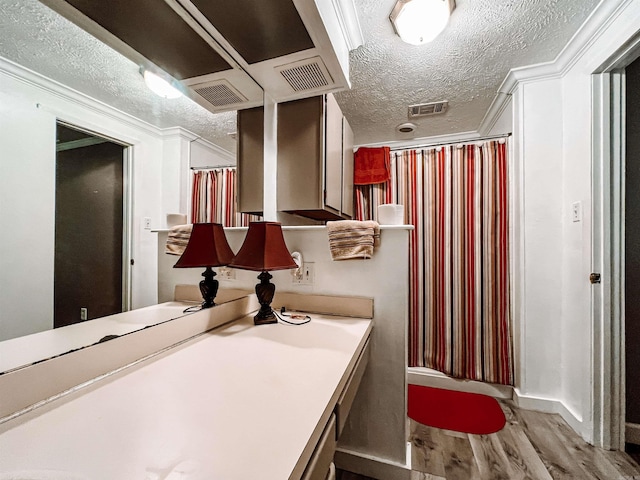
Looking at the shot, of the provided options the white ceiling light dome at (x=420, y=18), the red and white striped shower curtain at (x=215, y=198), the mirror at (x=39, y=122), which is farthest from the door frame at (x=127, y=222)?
the white ceiling light dome at (x=420, y=18)

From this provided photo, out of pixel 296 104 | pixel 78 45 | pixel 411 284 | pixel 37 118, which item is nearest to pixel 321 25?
pixel 296 104

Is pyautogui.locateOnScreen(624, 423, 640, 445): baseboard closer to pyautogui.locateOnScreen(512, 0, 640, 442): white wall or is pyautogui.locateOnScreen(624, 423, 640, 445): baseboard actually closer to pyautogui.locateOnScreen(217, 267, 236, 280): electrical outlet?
pyautogui.locateOnScreen(512, 0, 640, 442): white wall

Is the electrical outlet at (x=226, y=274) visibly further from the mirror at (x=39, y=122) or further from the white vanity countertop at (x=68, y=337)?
the mirror at (x=39, y=122)

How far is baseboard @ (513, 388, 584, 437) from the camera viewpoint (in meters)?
1.54

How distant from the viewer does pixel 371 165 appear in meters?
2.25

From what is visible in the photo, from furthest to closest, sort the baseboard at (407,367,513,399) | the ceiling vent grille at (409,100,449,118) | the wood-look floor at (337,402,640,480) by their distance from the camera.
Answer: the ceiling vent grille at (409,100,449,118) < the baseboard at (407,367,513,399) < the wood-look floor at (337,402,640,480)

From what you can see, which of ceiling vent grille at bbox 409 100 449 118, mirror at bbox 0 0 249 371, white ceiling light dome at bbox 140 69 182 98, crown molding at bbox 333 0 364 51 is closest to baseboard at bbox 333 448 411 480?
mirror at bbox 0 0 249 371

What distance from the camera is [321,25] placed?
102 cm

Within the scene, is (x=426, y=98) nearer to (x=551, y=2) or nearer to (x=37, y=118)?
(x=551, y=2)

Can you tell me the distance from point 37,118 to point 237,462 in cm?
73

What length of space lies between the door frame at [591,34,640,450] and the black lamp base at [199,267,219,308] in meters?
1.84

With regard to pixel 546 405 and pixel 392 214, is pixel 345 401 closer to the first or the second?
pixel 392 214

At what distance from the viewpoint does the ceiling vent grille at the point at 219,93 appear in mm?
1064

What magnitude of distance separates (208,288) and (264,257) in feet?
0.82
